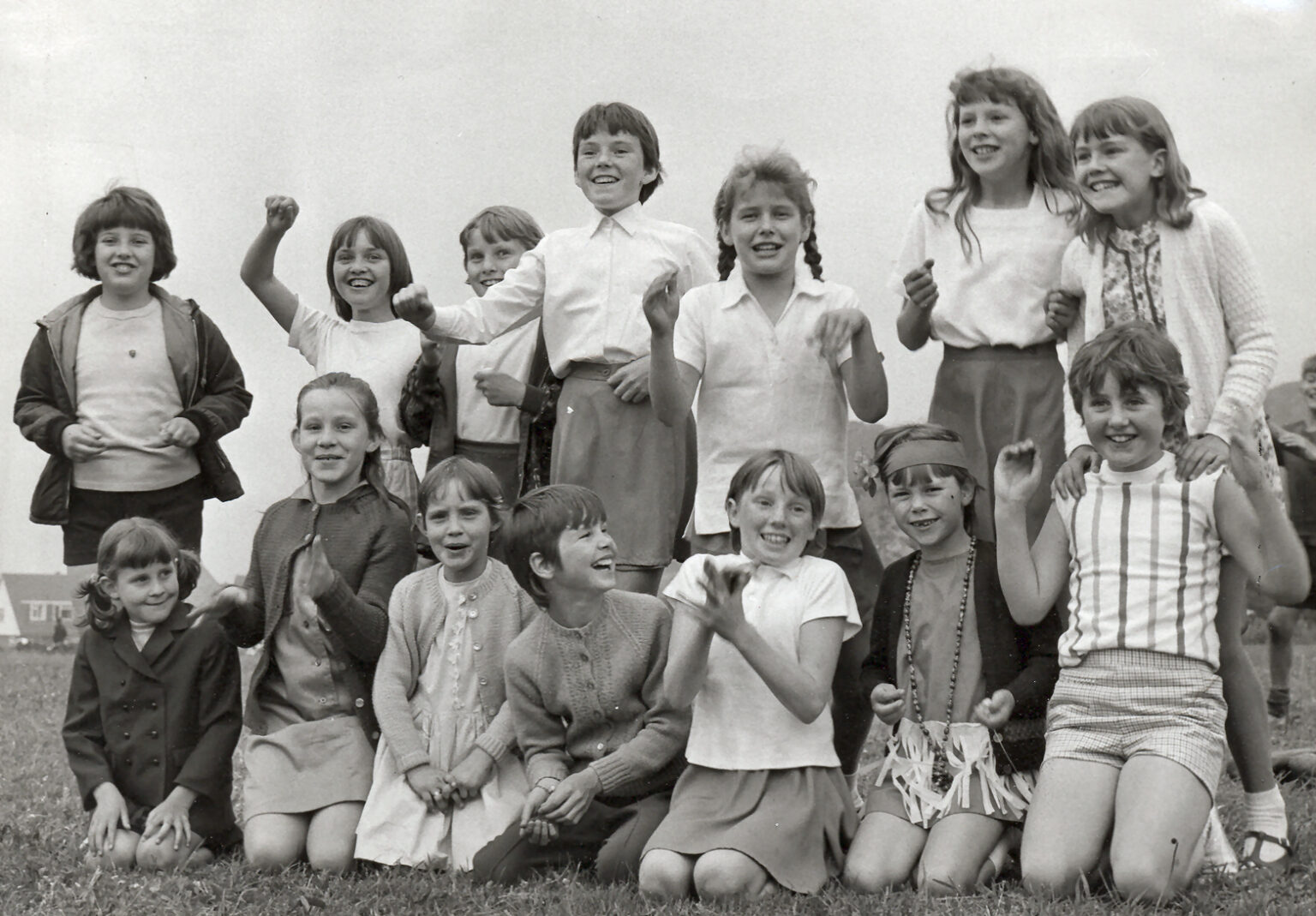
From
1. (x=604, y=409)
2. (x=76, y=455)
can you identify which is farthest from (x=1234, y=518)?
(x=76, y=455)

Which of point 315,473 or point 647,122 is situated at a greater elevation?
point 647,122

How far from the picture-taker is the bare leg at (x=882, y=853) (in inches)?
146

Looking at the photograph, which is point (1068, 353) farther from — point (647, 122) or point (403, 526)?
point (403, 526)

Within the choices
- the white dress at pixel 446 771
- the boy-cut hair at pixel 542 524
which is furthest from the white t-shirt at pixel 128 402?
the boy-cut hair at pixel 542 524

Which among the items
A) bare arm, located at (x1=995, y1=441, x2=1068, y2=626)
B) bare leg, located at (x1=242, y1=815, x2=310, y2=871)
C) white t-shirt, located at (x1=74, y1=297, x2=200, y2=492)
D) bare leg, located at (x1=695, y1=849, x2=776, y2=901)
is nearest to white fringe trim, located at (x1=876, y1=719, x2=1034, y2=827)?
bare arm, located at (x1=995, y1=441, x2=1068, y2=626)

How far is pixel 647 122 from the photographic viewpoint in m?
4.92

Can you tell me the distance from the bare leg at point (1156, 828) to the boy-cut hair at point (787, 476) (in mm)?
1081

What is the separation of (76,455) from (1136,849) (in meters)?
3.78

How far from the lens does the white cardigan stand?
4055 millimetres

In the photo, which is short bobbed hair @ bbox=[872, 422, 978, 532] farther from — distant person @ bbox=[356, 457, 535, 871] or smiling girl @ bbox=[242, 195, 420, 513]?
smiling girl @ bbox=[242, 195, 420, 513]

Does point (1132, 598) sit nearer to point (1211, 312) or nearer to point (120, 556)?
point (1211, 312)

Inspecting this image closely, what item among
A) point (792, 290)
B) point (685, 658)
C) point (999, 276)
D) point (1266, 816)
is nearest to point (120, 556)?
point (685, 658)

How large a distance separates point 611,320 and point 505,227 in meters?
0.99

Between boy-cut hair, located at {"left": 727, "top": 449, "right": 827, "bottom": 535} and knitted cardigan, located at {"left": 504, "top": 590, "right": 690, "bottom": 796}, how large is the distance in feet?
1.64
